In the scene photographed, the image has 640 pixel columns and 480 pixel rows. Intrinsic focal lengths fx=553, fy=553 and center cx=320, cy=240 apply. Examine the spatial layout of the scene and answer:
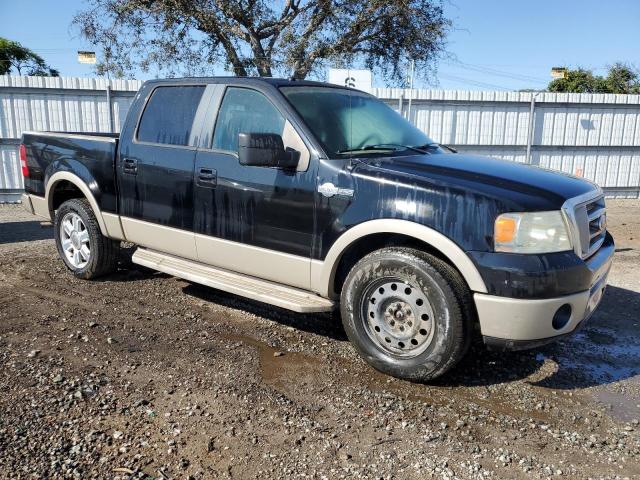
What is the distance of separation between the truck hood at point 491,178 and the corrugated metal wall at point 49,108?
9669mm

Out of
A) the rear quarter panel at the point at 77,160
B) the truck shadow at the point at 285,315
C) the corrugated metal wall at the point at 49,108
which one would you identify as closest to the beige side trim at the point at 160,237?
the rear quarter panel at the point at 77,160

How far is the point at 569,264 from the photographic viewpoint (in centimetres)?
329

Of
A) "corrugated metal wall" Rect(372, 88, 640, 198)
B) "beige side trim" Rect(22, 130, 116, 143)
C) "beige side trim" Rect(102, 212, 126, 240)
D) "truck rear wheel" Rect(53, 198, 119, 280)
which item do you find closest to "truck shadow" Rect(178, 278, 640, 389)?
"beige side trim" Rect(102, 212, 126, 240)

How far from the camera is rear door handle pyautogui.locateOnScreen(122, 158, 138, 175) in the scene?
16.3 ft

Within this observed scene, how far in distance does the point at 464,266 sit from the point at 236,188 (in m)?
1.85

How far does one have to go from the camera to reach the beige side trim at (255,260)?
159 inches

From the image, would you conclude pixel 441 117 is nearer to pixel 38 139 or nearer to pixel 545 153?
pixel 545 153

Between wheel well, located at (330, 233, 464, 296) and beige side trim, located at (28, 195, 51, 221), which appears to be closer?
wheel well, located at (330, 233, 464, 296)

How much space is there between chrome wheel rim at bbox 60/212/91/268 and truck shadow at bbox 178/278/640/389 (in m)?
1.43

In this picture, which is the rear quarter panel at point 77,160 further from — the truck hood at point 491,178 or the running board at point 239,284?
the truck hood at point 491,178

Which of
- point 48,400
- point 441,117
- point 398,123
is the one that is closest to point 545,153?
point 441,117

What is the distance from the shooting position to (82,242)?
5809 millimetres

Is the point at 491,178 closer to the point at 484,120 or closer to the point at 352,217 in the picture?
the point at 352,217

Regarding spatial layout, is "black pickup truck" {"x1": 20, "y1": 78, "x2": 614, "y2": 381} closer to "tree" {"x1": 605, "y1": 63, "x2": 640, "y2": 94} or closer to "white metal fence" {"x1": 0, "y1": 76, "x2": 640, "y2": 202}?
"white metal fence" {"x1": 0, "y1": 76, "x2": 640, "y2": 202}
